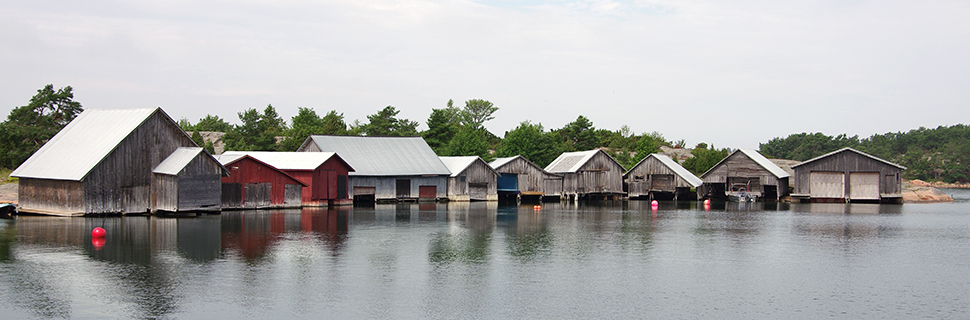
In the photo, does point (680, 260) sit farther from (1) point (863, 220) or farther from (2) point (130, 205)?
(2) point (130, 205)

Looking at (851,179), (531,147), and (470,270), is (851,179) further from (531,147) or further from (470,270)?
(470,270)

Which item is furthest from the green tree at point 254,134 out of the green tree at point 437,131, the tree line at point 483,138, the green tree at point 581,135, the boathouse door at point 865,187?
the boathouse door at point 865,187

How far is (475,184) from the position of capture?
74562mm

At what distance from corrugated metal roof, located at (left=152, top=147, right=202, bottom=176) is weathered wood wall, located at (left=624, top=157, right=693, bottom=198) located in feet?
175

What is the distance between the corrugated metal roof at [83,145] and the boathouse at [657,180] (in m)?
56.1

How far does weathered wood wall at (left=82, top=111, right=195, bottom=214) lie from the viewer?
4453cm

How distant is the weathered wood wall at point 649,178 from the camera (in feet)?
282

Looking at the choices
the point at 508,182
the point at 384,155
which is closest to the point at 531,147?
the point at 508,182

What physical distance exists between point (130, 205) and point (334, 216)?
41.7ft

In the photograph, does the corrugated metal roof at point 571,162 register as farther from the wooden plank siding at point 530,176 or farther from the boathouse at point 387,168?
the boathouse at point 387,168

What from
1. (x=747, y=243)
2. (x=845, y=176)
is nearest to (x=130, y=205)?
(x=747, y=243)

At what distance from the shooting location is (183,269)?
1045 inches

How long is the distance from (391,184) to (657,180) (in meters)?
33.7

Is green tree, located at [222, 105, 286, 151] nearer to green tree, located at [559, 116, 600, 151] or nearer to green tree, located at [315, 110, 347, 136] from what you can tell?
green tree, located at [315, 110, 347, 136]
